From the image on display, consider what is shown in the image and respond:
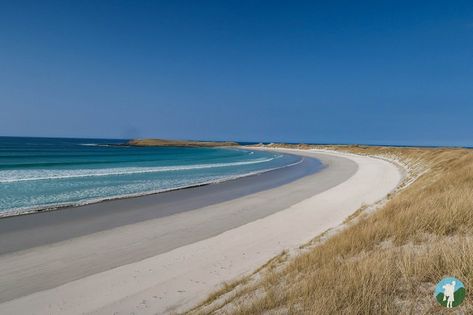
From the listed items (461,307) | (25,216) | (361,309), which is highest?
(461,307)

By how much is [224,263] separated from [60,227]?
24.1 feet

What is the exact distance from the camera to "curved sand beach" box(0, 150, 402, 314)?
6.04 metres

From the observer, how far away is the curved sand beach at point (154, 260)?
19.8 ft

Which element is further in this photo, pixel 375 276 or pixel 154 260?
pixel 154 260

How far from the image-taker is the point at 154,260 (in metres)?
8.13

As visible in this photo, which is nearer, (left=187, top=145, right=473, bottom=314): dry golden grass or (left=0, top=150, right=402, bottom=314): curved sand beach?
(left=187, top=145, right=473, bottom=314): dry golden grass

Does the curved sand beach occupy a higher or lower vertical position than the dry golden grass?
lower

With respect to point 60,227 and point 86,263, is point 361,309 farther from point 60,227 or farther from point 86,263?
point 60,227

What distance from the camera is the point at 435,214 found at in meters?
6.20

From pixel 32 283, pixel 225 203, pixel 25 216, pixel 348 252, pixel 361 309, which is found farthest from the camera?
pixel 225 203

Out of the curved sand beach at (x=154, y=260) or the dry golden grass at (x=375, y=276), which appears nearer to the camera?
the dry golden grass at (x=375, y=276)

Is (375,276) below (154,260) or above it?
above

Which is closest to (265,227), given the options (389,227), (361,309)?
(389,227)

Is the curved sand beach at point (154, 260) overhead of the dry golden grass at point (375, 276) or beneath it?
beneath
